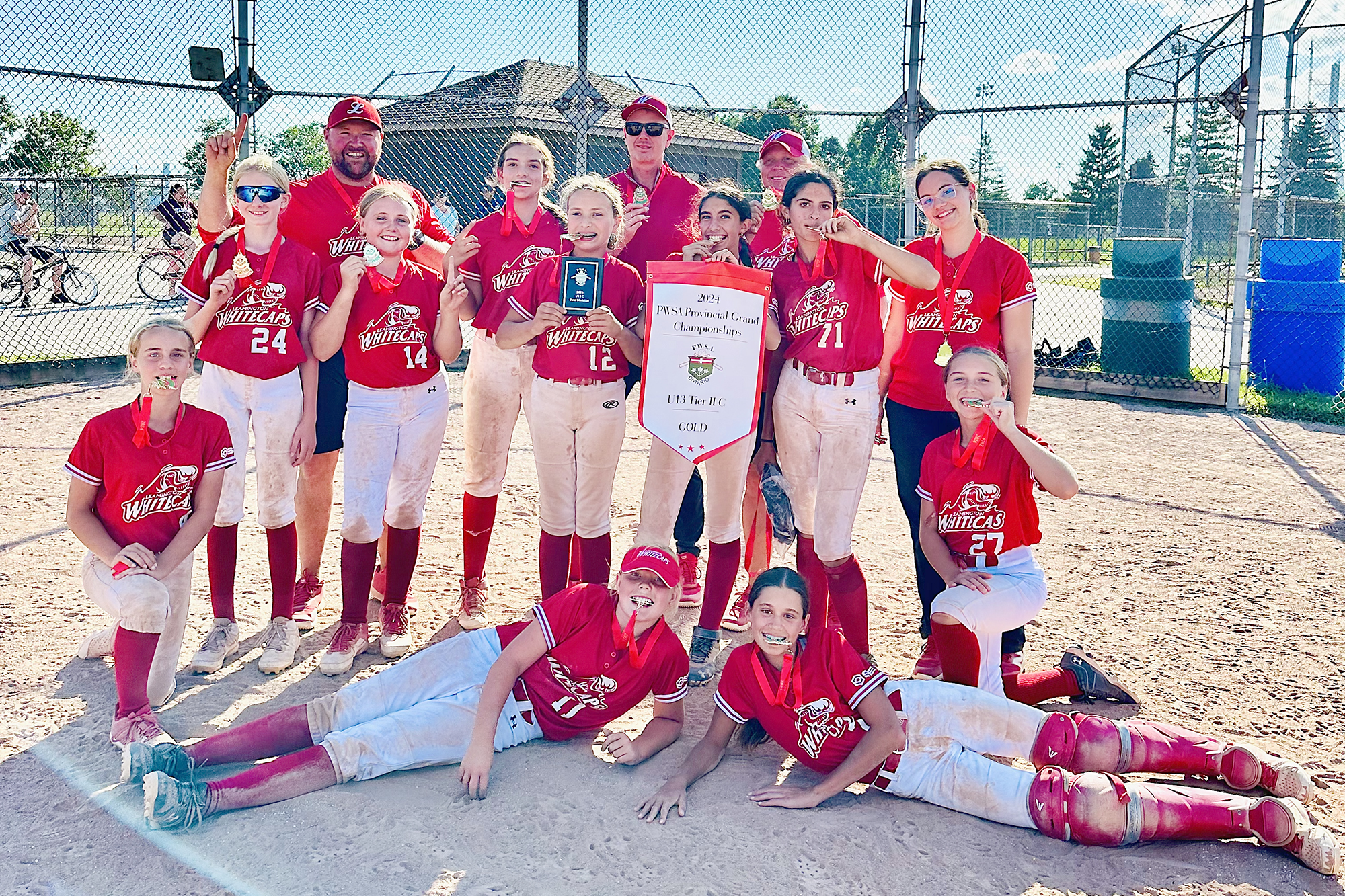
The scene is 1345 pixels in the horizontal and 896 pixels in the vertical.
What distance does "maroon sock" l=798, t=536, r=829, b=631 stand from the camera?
414cm

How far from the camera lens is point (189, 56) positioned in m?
7.84

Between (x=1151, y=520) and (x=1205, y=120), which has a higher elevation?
(x=1205, y=120)

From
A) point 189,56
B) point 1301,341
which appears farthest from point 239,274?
point 1301,341

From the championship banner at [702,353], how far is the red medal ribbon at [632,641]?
31.6 inches

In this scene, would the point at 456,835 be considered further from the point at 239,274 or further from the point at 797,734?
the point at 239,274

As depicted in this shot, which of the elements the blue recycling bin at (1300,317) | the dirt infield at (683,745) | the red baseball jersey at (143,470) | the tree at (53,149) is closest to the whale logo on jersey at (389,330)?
the red baseball jersey at (143,470)

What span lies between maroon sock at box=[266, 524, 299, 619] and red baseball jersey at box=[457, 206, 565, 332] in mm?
1094

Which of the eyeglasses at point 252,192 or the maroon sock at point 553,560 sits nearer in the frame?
the eyeglasses at point 252,192

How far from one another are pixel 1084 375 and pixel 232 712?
27.3ft

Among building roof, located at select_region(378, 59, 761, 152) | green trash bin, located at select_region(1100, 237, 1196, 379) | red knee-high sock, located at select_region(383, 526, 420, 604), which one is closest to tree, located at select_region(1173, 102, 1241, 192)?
green trash bin, located at select_region(1100, 237, 1196, 379)

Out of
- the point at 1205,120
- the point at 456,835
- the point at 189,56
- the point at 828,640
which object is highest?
the point at 1205,120

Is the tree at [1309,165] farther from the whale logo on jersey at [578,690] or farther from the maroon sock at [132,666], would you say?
the maroon sock at [132,666]

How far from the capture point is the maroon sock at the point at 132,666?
3436 millimetres

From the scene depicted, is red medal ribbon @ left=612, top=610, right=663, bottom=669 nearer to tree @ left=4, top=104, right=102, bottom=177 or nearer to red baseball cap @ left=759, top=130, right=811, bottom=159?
red baseball cap @ left=759, top=130, right=811, bottom=159
